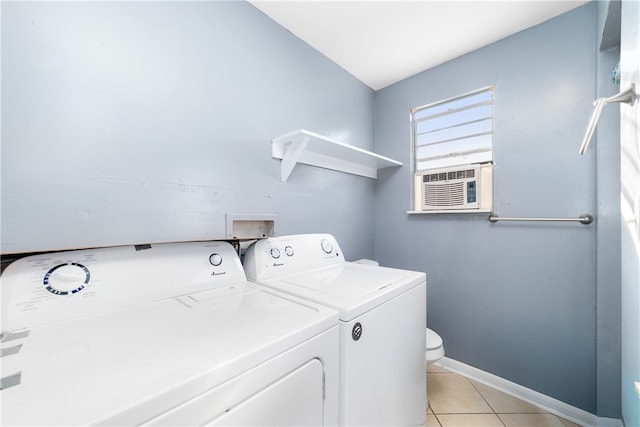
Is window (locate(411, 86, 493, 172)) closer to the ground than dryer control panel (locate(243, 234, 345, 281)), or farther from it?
farther from it

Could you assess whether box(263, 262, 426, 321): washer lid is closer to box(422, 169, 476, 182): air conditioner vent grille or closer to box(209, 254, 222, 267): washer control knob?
box(209, 254, 222, 267): washer control knob

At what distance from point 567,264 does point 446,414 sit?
1.20m

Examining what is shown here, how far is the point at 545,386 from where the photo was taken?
160 cm

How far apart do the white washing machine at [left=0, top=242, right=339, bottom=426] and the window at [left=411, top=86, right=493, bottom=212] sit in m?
1.57

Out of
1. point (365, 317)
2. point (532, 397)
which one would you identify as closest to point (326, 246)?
point (365, 317)

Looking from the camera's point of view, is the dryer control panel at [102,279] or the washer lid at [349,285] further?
the washer lid at [349,285]

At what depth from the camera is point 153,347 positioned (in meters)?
0.62

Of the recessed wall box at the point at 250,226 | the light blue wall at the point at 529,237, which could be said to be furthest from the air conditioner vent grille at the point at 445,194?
the recessed wall box at the point at 250,226

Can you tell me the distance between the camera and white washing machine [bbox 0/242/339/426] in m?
0.46

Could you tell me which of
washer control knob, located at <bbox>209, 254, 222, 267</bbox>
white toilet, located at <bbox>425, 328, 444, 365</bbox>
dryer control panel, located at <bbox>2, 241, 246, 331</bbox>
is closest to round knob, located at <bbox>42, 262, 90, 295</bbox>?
dryer control panel, located at <bbox>2, 241, 246, 331</bbox>

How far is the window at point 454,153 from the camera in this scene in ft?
6.02

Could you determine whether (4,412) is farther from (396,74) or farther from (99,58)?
(396,74)

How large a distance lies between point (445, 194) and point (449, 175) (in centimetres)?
15

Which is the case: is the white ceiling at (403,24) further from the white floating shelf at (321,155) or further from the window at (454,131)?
the white floating shelf at (321,155)
